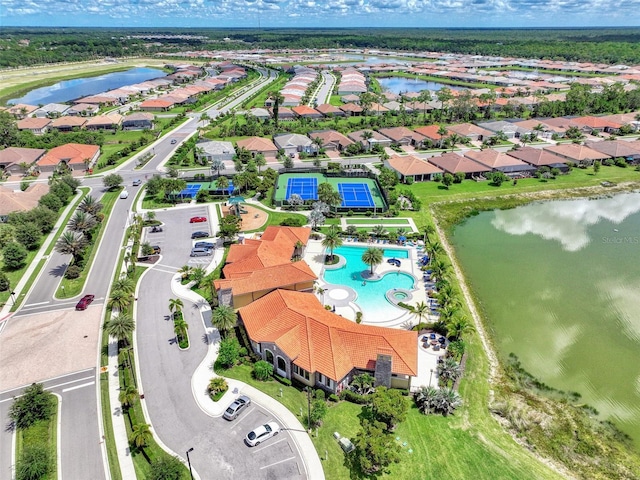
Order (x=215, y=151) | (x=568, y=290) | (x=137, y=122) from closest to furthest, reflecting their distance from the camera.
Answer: (x=568, y=290) < (x=215, y=151) < (x=137, y=122)

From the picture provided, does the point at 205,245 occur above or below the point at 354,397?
below

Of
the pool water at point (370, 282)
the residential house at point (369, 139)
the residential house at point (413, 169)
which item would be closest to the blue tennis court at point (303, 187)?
the residential house at point (413, 169)

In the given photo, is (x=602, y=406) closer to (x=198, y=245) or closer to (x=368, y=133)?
(x=198, y=245)

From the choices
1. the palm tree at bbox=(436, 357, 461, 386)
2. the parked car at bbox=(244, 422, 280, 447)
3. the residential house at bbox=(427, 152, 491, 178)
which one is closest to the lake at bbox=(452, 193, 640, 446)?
the palm tree at bbox=(436, 357, 461, 386)

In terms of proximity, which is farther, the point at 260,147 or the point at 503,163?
the point at 260,147

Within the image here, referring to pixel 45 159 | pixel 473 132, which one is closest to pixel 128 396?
pixel 45 159

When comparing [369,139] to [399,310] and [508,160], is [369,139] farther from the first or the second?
[399,310]

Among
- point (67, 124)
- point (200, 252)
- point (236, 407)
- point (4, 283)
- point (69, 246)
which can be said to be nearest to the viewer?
point (236, 407)
